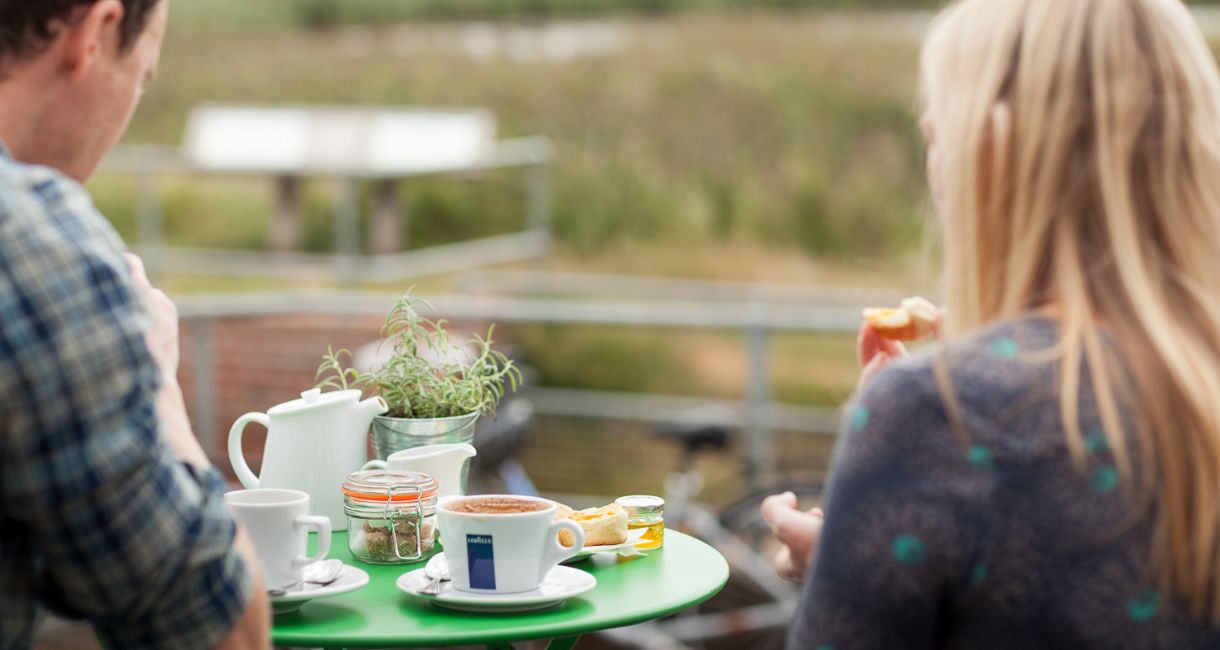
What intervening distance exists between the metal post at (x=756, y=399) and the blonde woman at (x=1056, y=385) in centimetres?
344

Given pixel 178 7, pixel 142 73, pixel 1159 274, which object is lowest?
pixel 1159 274

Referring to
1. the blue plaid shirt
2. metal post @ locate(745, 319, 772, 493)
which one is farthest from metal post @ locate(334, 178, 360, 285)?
the blue plaid shirt

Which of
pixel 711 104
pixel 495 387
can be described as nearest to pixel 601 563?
pixel 495 387

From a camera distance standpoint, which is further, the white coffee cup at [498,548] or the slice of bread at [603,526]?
the slice of bread at [603,526]

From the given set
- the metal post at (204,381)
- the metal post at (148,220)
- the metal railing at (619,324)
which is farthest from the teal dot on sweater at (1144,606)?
the metal post at (148,220)

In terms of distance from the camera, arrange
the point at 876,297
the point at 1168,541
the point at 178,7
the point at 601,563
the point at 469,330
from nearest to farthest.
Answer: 1. the point at 1168,541
2. the point at 601,563
3. the point at 469,330
4. the point at 876,297
5. the point at 178,7

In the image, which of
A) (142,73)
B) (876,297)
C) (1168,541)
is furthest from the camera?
(876,297)

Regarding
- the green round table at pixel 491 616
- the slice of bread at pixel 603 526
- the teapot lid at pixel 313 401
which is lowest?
the green round table at pixel 491 616

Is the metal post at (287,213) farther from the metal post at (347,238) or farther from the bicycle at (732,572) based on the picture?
the bicycle at (732,572)

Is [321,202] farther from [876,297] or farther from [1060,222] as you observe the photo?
[1060,222]

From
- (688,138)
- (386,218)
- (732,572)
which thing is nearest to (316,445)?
(732,572)

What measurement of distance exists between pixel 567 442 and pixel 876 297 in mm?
2276

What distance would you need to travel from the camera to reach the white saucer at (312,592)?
155cm

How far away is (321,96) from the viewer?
1089 centimetres
